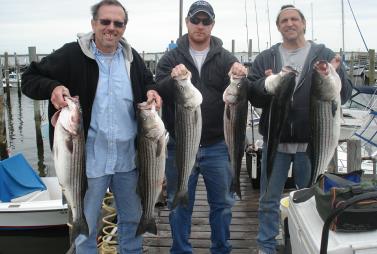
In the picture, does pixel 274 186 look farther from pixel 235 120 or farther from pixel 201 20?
pixel 201 20

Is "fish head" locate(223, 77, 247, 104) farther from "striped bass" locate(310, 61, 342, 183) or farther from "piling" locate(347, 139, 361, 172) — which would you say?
"piling" locate(347, 139, 361, 172)

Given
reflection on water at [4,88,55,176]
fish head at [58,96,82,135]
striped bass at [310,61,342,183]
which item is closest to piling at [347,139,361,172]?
striped bass at [310,61,342,183]

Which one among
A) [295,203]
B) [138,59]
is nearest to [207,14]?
[138,59]

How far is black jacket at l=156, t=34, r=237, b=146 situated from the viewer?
411cm

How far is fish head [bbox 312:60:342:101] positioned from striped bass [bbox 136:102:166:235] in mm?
1440

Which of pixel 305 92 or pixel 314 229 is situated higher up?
pixel 305 92

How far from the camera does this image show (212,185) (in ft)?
13.9

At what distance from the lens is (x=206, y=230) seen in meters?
6.07

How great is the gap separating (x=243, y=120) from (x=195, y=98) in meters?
0.52

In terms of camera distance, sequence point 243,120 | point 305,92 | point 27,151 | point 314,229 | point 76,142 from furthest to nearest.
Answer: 1. point 27,151
2. point 305,92
3. point 243,120
4. point 76,142
5. point 314,229

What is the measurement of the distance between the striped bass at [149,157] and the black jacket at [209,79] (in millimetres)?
524

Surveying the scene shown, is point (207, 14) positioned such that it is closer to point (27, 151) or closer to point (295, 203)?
point (295, 203)

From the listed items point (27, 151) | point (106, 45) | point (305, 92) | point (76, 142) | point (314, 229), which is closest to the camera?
point (314, 229)

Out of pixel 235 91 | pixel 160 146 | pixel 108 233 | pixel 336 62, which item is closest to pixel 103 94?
pixel 160 146
